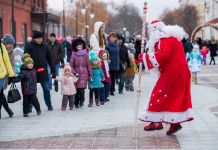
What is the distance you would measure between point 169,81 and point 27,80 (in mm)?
3388

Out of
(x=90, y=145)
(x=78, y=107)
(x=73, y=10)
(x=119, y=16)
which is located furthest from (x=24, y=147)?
(x=119, y=16)

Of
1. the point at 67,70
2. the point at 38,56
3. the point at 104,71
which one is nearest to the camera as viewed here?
the point at 38,56

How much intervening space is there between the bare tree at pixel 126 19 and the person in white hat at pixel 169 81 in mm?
93391

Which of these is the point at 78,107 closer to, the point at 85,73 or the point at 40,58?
the point at 85,73

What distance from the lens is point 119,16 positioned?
109 m

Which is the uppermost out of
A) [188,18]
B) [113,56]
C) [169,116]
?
[188,18]

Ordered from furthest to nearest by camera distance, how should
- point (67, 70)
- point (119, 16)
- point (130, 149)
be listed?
point (119, 16) → point (67, 70) → point (130, 149)

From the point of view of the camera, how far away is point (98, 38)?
13328 mm

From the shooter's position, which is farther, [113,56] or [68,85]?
[113,56]

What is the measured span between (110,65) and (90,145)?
6.52 metres

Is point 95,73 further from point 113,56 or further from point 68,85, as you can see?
point 113,56

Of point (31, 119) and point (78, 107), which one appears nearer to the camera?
point (31, 119)

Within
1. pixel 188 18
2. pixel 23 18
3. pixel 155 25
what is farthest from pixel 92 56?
pixel 188 18

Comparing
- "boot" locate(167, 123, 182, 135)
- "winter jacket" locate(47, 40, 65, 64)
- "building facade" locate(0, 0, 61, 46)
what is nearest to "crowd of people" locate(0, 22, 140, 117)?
"winter jacket" locate(47, 40, 65, 64)
